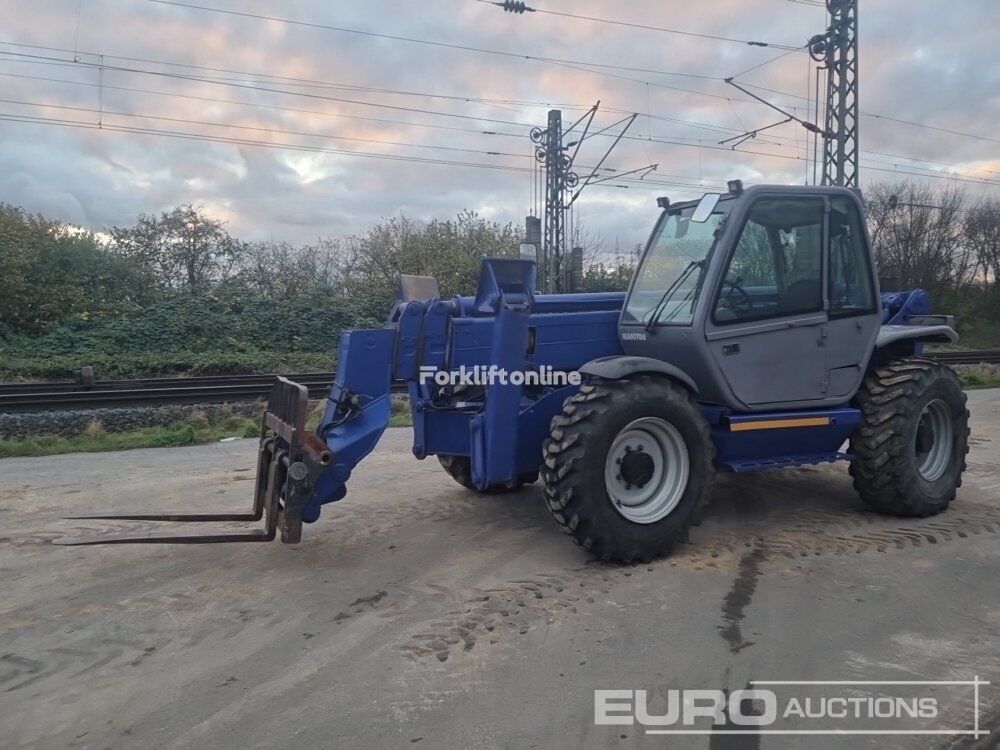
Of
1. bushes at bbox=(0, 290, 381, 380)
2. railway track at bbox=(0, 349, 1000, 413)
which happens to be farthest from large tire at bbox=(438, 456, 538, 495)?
bushes at bbox=(0, 290, 381, 380)

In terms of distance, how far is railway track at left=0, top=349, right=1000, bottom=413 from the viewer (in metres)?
14.0

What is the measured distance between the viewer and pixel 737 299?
5512mm

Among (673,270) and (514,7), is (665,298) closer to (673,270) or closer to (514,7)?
(673,270)

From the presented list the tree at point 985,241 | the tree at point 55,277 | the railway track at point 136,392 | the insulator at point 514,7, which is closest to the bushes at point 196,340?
the tree at point 55,277

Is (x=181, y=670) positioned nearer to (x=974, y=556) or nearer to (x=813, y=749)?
(x=813, y=749)

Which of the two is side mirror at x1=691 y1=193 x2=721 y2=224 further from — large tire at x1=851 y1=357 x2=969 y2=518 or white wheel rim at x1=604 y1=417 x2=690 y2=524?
large tire at x1=851 y1=357 x2=969 y2=518

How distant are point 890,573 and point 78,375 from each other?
18073mm

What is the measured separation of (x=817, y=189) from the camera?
5.89 meters

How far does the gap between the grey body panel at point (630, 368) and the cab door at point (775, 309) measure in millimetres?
345

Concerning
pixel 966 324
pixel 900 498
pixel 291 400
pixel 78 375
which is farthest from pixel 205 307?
pixel 966 324

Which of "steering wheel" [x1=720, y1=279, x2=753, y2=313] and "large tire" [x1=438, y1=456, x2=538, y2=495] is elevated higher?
"steering wheel" [x1=720, y1=279, x2=753, y2=313]

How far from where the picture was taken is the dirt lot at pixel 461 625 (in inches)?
127

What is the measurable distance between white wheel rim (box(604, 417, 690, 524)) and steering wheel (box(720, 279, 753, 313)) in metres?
1.04

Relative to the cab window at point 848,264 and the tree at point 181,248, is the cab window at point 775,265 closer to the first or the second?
the cab window at point 848,264
